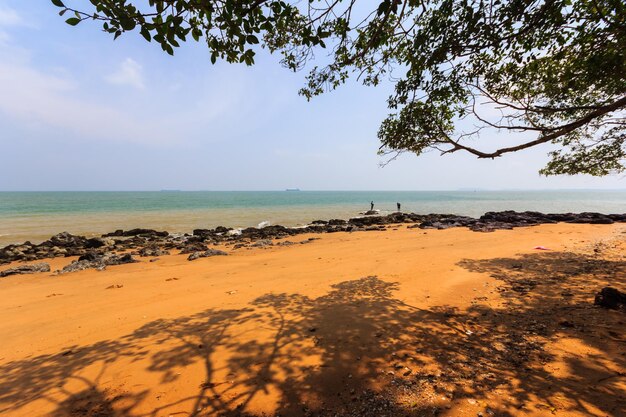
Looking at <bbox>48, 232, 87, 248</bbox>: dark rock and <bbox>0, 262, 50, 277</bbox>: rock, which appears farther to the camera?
<bbox>48, 232, 87, 248</bbox>: dark rock

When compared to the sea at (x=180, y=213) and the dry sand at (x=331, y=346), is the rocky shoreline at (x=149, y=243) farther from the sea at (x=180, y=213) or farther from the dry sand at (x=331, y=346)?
the dry sand at (x=331, y=346)

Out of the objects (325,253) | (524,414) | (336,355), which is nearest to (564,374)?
(524,414)

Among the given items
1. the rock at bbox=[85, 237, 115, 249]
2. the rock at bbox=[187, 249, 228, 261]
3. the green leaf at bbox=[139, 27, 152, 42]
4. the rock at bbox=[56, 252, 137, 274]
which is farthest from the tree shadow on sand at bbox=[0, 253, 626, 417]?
the rock at bbox=[85, 237, 115, 249]

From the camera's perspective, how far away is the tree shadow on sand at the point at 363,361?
10.1 feet

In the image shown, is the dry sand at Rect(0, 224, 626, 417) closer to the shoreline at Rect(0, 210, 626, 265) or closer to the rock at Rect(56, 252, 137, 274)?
the rock at Rect(56, 252, 137, 274)

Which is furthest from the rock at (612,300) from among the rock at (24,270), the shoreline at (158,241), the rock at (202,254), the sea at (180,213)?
the sea at (180,213)

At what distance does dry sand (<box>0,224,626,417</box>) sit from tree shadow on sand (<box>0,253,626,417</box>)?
0.02 meters

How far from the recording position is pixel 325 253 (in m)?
13.4

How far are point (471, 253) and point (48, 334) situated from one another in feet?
42.1

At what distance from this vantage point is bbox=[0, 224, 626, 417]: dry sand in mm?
3170

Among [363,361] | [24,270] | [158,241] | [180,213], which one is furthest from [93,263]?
[180,213]

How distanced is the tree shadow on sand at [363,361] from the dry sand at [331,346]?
21 millimetres

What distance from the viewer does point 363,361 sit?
3.94 m

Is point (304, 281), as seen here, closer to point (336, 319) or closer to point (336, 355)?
point (336, 319)
